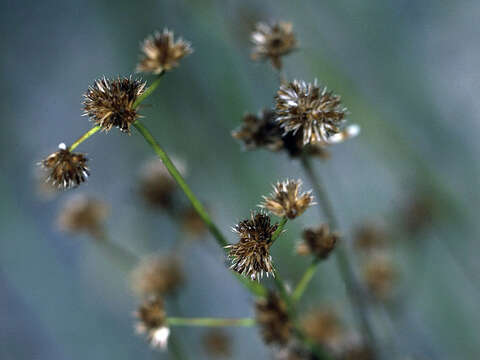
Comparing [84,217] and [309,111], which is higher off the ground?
[84,217]

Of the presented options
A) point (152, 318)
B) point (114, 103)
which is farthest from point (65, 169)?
point (152, 318)

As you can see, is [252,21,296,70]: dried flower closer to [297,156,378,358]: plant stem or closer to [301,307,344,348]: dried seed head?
[297,156,378,358]: plant stem

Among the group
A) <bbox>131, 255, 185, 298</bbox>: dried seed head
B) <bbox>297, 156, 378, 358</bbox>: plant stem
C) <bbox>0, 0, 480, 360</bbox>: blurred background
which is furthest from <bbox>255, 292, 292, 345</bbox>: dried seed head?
<bbox>0, 0, 480, 360</bbox>: blurred background

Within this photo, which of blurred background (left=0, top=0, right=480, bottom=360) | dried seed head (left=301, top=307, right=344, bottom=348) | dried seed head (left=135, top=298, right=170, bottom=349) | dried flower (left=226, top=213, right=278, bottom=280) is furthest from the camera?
blurred background (left=0, top=0, right=480, bottom=360)

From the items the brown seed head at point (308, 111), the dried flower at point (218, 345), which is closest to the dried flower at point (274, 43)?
the brown seed head at point (308, 111)

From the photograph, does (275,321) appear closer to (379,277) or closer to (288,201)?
(288,201)

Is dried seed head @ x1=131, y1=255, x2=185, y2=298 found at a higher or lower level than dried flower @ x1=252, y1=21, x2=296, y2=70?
higher

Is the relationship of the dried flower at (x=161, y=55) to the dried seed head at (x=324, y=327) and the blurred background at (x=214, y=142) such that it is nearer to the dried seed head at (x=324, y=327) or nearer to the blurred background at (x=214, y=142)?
the dried seed head at (x=324, y=327)
